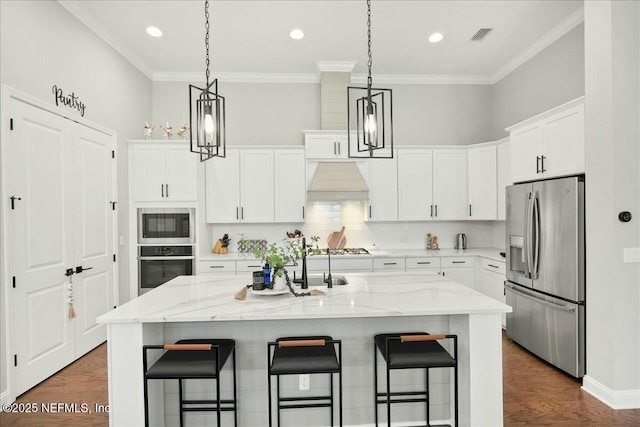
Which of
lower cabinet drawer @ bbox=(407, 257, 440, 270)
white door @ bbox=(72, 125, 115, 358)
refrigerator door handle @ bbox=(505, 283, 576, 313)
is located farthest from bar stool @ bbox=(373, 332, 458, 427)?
white door @ bbox=(72, 125, 115, 358)

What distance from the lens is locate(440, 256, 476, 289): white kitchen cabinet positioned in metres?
4.97

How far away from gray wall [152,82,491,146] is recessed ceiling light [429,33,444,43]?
1.21m

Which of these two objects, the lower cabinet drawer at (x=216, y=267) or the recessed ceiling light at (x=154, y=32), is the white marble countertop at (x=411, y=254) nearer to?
the lower cabinet drawer at (x=216, y=267)

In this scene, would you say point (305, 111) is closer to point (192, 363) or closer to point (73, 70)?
point (73, 70)

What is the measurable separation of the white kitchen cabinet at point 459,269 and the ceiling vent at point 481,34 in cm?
268

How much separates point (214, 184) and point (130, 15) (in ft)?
6.91

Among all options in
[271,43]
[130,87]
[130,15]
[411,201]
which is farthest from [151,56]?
[411,201]

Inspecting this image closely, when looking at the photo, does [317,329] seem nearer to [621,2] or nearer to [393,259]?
[393,259]

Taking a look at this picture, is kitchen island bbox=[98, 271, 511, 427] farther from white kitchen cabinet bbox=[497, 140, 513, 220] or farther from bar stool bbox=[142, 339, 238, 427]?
white kitchen cabinet bbox=[497, 140, 513, 220]

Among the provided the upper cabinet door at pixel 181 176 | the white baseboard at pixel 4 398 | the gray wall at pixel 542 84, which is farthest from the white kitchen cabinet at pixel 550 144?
the white baseboard at pixel 4 398

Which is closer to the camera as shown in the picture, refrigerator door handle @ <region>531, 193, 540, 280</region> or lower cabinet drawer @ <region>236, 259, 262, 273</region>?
refrigerator door handle @ <region>531, 193, 540, 280</region>

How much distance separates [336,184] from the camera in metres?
5.03

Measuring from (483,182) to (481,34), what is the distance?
182 centimetres

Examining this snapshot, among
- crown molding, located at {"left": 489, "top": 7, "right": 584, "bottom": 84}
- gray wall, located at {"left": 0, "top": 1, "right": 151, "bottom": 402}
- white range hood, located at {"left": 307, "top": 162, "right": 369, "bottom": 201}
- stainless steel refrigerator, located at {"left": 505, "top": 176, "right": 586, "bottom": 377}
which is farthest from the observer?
white range hood, located at {"left": 307, "top": 162, "right": 369, "bottom": 201}
